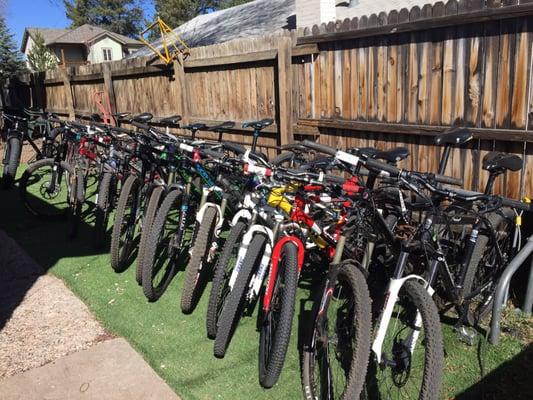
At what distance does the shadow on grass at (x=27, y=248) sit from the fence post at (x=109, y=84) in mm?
3750

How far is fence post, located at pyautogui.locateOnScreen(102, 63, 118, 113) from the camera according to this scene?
10109 mm

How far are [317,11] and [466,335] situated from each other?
8865 millimetres

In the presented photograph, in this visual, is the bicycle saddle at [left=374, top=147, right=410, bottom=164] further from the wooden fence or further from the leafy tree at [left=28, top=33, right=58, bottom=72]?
the leafy tree at [left=28, top=33, right=58, bottom=72]

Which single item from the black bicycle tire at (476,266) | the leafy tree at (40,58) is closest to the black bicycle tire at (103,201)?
the black bicycle tire at (476,266)

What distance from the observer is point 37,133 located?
9.04 meters

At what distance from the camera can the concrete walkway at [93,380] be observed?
9.82 ft

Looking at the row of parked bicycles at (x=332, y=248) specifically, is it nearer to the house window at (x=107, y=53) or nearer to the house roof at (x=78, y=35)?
the house roof at (x=78, y=35)

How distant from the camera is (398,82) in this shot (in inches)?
179

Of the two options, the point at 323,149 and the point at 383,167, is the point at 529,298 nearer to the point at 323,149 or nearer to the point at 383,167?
the point at 383,167

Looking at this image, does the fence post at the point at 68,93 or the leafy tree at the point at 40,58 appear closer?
the fence post at the point at 68,93

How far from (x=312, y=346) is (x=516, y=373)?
1319 millimetres

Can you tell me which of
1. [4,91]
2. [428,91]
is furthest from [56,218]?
[4,91]

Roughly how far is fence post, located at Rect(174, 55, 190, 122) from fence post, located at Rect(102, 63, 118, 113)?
2783mm

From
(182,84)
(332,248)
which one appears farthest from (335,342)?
(182,84)
